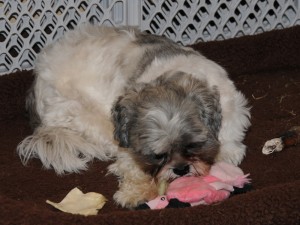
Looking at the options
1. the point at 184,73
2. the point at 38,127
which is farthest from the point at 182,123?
the point at 38,127

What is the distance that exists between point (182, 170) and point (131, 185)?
35 centimetres

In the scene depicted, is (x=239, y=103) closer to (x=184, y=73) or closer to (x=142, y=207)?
(x=184, y=73)

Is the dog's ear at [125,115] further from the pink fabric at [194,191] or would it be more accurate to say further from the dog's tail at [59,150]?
the dog's tail at [59,150]

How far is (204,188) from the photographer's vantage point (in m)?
3.04

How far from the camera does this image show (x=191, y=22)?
4.86 metres

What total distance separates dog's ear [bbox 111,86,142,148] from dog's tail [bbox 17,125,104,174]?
0.47 metres

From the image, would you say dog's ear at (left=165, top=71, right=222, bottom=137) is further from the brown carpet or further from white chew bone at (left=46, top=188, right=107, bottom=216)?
white chew bone at (left=46, top=188, right=107, bottom=216)

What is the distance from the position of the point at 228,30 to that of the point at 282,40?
1.54 ft

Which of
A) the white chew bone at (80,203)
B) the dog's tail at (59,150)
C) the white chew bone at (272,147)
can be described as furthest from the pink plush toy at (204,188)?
the dog's tail at (59,150)

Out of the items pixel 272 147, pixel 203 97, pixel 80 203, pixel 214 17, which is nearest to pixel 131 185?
pixel 80 203

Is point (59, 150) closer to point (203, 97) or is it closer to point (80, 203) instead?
point (80, 203)

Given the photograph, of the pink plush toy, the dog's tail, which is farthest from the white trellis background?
the pink plush toy

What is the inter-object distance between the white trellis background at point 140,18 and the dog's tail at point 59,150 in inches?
38.2

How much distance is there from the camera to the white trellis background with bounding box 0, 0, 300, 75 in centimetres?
450
